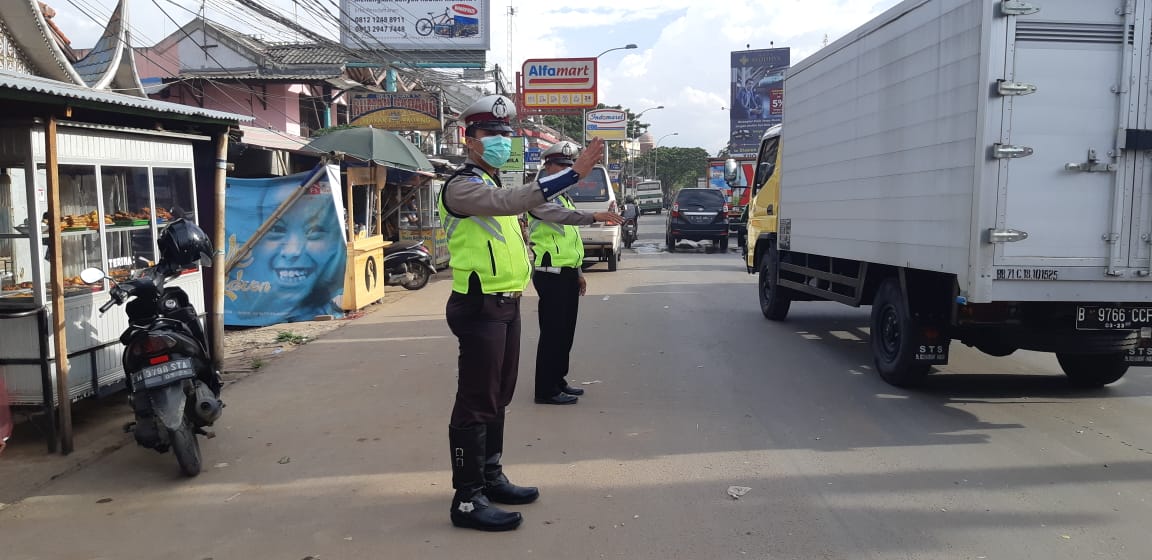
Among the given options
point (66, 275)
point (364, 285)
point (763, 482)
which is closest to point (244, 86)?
point (364, 285)

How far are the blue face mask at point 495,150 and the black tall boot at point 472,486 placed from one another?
1264 mm

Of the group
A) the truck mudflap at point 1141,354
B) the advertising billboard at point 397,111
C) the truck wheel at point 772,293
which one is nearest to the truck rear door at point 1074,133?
the truck mudflap at point 1141,354

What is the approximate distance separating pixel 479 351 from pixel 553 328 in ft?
8.31

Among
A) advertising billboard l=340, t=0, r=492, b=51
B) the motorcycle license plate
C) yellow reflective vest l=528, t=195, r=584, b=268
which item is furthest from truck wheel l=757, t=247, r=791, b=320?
advertising billboard l=340, t=0, r=492, b=51

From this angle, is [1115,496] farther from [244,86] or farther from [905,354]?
[244,86]

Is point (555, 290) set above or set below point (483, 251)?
below

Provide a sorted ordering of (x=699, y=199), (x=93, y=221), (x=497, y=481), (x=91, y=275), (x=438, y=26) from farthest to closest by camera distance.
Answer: (x=438, y=26), (x=699, y=199), (x=93, y=221), (x=91, y=275), (x=497, y=481)

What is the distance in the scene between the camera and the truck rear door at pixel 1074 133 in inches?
208

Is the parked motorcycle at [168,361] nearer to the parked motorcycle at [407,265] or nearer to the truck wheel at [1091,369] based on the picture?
the truck wheel at [1091,369]

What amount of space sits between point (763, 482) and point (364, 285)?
7.97 meters

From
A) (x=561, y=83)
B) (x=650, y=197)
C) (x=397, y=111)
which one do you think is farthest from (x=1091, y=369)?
(x=650, y=197)

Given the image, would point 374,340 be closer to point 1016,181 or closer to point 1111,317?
point 1016,181

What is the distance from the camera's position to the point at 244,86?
71.6ft

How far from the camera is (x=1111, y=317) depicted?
560cm
